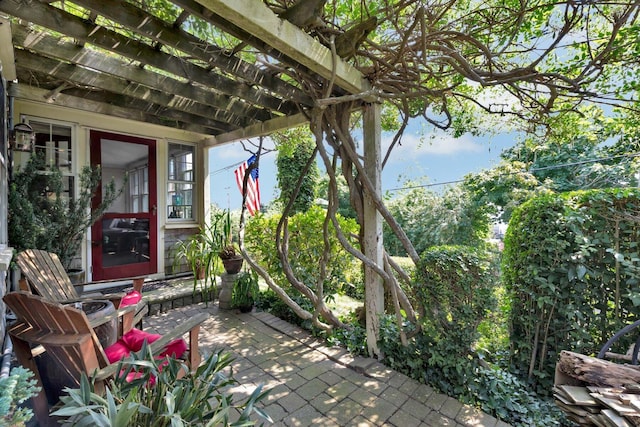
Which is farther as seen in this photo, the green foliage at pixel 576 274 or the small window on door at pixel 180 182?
the small window on door at pixel 180 182

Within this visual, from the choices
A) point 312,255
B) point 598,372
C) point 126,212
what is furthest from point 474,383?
point 126,212

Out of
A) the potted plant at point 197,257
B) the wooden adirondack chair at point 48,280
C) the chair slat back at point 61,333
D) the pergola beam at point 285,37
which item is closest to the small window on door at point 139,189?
the potted plant at point 197,257

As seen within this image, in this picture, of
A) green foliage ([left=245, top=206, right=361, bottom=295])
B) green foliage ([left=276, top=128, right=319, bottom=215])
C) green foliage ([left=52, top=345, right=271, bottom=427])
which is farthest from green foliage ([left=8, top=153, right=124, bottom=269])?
green foliage ([left=276, top=128, right=319, bottom=215])

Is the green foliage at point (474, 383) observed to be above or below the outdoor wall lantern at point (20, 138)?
below

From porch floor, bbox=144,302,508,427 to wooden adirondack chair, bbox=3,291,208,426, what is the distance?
25.2 inches

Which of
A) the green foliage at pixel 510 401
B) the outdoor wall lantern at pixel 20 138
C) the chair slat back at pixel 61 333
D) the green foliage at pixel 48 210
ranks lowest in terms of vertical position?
the green foliage at pixel 510 401

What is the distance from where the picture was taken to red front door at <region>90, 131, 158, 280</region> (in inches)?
150

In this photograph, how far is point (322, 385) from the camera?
2092mm

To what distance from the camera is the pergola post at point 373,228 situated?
246 centimetres

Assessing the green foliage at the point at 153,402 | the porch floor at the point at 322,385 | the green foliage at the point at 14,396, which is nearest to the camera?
the green foliage at the point at 14,396

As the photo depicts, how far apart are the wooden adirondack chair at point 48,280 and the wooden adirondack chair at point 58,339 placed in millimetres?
650

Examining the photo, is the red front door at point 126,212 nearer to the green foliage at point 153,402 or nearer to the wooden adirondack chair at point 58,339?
the wooden adirondack chair at point 58,339

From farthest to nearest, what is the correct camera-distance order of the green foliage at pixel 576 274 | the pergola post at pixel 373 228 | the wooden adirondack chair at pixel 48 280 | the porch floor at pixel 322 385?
the pergola post at pixel 373 228 < the wooden adirondack chair at pixel 48 280 < the green foliage at pixel 576 274 < the porch floor at pixel 322 385

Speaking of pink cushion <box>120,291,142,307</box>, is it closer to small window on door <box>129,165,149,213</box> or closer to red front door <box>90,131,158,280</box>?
red front door <box>90,131,158,280</box>
